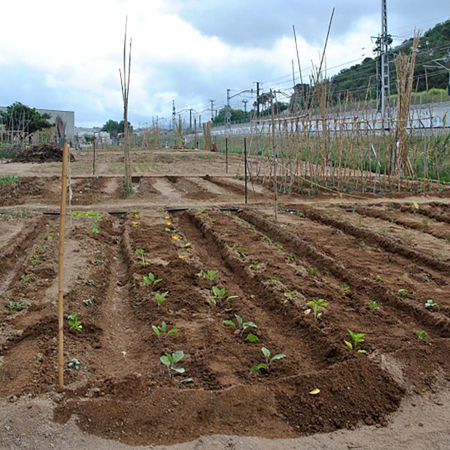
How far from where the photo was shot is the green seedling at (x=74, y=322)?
3613 millimetres

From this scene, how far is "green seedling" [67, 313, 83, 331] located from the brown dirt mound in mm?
20535

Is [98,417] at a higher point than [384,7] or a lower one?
lower

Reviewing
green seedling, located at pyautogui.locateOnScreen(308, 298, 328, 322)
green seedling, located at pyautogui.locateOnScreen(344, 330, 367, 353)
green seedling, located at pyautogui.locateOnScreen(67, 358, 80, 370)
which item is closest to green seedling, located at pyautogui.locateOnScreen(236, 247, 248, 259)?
green seedling, located at pyautogui.locateOnScreen(308, 298, 328, 322)

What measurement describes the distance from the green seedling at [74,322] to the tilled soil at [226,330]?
0.21 ft

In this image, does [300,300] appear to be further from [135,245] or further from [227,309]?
[135,245]

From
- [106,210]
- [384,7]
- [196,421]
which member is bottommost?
[196,421]

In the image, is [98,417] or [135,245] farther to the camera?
[135,245]

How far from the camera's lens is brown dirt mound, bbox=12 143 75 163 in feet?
75.3

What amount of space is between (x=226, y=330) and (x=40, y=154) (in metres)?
22.0

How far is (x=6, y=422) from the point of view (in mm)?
2477

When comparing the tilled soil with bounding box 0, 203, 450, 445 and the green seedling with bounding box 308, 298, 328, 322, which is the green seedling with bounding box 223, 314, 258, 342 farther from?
the green seedling with bounding box 308, 298, 328, 322

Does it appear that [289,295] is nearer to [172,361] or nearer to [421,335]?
[421,335]

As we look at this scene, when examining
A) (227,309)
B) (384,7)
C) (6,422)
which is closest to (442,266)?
(227,309)

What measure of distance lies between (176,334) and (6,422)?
1.42 m
